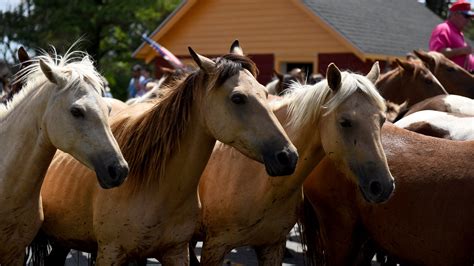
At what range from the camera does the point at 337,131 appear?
12.7 ft

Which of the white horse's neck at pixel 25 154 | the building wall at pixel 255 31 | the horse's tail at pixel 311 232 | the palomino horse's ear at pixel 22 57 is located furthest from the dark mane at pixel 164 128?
the building wall at pixel 255 31

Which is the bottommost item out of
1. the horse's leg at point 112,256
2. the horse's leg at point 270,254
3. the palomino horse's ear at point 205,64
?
the horse's leg at point 270,254

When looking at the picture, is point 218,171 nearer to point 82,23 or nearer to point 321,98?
point 321,98

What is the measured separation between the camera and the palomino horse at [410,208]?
4.08 metres

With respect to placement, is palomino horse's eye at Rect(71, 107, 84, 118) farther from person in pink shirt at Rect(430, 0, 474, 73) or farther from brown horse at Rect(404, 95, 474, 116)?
person in pink shirt at Rect(430, 0, 474, 73)

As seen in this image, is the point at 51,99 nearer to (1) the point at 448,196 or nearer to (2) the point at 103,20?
(1) the point at 448,196

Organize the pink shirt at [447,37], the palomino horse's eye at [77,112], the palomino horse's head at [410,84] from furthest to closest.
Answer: the pink shirt at [447,37] < the palomino horse's head at [410,84] < the palomino horse's eye at [77,112]

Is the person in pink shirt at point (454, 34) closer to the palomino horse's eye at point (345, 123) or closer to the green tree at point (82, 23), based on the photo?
the palomino horse's eye at point (345, 123)

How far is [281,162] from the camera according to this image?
11.4 ft

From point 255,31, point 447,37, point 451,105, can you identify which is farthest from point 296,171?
point 255,31

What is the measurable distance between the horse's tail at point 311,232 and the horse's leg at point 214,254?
36.0 inches

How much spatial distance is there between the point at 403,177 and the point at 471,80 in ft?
9.98

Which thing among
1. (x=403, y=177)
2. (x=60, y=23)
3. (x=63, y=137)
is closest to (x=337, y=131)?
(x=403, y=177)

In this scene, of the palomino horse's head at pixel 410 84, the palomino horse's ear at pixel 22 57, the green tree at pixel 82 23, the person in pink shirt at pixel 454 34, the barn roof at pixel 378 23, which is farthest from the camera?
the green tree at pixel 82 23
